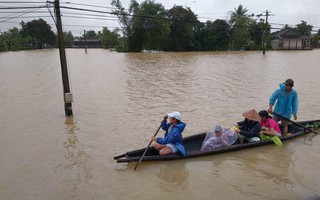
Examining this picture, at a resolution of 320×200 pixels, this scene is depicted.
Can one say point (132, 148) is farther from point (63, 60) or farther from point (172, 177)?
point (63, 60)

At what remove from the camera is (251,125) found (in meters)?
7.76

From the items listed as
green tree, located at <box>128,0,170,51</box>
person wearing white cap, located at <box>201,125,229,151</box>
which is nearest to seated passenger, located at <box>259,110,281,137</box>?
person wearing white cap, located at <box>201,125,229,151</box>

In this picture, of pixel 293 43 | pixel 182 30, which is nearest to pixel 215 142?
pixel 182 30

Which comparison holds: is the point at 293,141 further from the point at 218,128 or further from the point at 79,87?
the point at 79,87

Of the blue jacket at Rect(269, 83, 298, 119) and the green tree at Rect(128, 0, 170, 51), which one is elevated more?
the green tree at Rect(128, 0, 170, 51)

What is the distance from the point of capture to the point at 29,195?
5941 mm

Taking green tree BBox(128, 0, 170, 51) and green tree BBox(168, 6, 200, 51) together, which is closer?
green tree BBox(128, 0, 170, 51)

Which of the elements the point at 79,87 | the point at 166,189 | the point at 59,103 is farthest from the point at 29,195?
the point at 79,87

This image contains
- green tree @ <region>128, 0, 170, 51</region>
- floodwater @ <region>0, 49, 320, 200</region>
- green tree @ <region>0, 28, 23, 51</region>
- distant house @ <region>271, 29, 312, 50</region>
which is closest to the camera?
floodwater @ <region>0, 49, 320, 200</region>

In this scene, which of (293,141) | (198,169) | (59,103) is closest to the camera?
(198,169)

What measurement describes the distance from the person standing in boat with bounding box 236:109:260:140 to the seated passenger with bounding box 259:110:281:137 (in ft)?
1.08

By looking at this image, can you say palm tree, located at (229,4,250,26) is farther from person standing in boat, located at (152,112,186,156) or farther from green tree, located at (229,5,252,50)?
person standing in boat, located at (152,112,186,156)

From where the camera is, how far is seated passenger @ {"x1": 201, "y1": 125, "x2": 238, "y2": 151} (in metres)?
7.28

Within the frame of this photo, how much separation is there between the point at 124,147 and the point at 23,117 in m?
5.71
